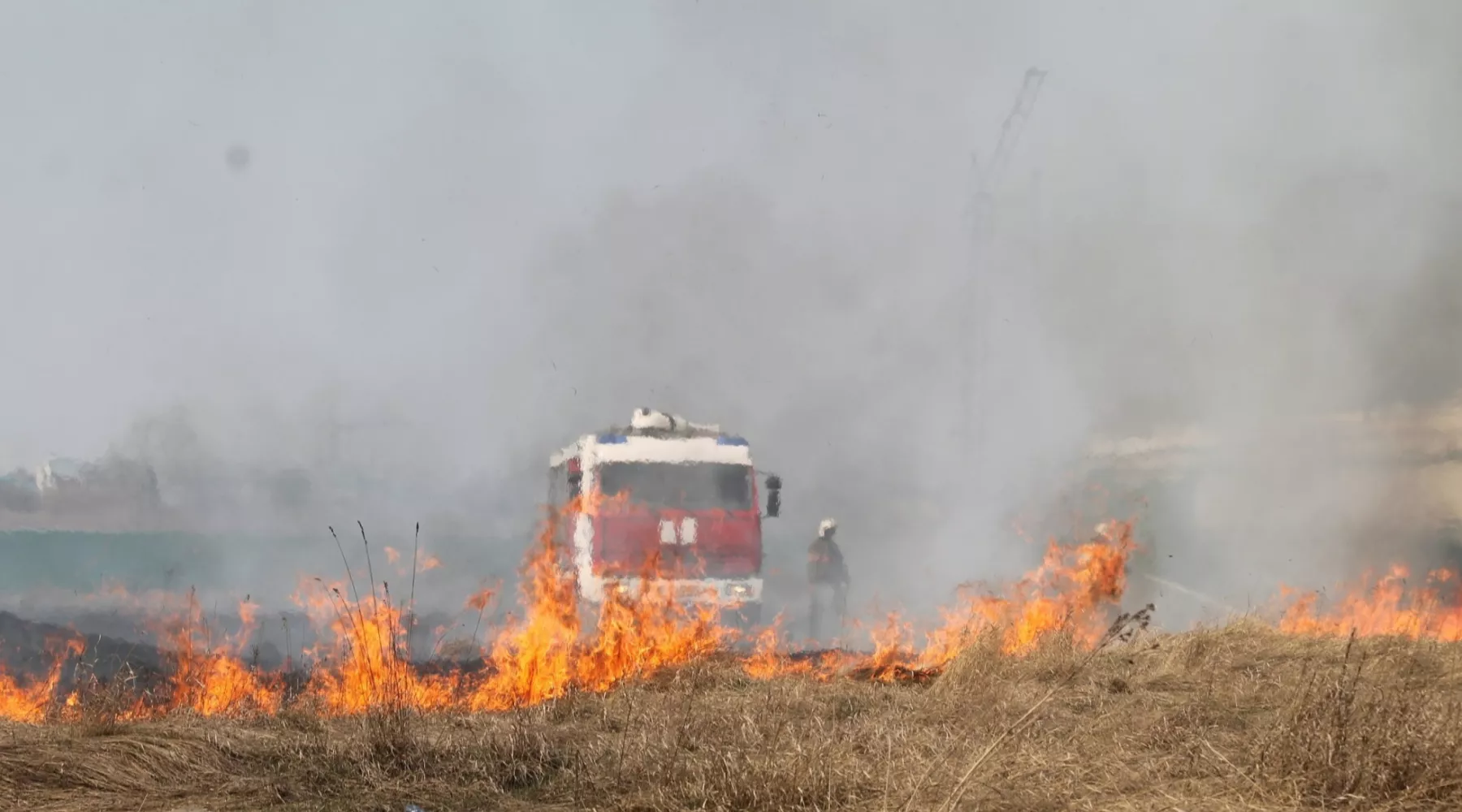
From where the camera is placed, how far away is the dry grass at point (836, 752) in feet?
13.0

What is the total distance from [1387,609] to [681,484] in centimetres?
1105

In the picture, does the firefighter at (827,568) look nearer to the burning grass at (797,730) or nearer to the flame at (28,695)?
the burning grass at (797,730)

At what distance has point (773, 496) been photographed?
44.6ft

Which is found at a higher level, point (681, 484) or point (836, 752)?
point (681, 484)

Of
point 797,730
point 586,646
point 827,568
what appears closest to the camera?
point 797,730

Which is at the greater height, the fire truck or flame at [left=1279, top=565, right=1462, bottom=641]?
the fire truck

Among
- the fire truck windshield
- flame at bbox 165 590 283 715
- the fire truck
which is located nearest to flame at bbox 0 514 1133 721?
flame at bbox 165 590 283 715

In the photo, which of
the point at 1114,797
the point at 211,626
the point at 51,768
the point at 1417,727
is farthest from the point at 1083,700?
the point at 211,626

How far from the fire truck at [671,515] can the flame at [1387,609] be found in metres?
6.32

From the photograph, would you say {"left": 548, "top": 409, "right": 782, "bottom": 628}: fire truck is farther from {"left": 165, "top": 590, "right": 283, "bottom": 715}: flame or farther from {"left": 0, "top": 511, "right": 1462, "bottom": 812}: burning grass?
{"left": 165, "top": 590, "right": 283, "bottom": 715}: flame

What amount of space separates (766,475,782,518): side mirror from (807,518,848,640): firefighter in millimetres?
2113

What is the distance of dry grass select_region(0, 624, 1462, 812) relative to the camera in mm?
3977

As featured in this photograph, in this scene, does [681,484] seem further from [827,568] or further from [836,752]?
[836,752]

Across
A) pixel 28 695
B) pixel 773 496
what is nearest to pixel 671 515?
pixel 773 496
